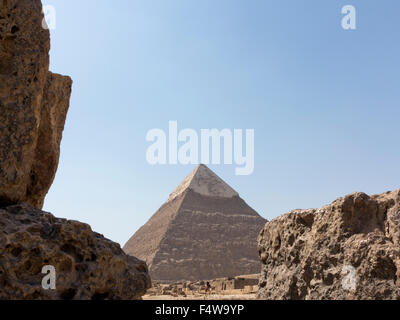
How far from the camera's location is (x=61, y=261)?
326cm

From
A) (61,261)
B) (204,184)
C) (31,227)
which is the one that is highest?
(204,184)

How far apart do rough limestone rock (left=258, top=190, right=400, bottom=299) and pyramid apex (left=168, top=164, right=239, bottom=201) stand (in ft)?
361

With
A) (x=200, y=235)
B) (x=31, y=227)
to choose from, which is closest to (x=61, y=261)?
(x=31, y=227)

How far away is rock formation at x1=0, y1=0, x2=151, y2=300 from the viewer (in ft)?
10.2

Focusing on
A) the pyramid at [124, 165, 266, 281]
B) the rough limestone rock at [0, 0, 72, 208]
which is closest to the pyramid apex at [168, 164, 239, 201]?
the pyramid at [124, 165, 266, 281]

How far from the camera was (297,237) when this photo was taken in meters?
4.78

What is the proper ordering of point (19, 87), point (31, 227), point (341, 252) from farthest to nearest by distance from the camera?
point (341, 252) < point (19, 87) < point (31, 227)

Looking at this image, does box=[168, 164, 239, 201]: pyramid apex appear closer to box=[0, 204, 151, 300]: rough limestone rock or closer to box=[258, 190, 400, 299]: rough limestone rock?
box=[258, 190, 400, 299]: rough limestone rock

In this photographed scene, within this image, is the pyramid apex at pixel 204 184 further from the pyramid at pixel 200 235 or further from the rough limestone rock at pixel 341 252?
the rough limestone rock at pixel 341 252

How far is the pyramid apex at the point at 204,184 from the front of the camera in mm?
116312

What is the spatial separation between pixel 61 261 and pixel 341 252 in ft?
7.84

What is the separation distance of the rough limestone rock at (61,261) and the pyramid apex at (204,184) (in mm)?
111420

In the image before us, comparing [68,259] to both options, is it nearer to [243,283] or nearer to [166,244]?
[243,283]

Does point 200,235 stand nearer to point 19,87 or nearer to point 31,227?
point 19,87
